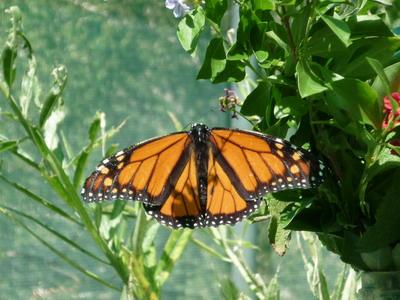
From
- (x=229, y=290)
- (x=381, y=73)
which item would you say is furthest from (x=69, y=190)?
(x=381, y=73)

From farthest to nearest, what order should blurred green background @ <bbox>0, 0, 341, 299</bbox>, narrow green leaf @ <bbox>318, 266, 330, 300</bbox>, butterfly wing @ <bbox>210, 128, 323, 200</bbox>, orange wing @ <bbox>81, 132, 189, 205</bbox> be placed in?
blurred green background @ <bbox>0, 0, 341, 299</bbox> → narrow green leaf @ <bbox>318, 266, 330, 300</bbox> → orange wing @ <bbox>81, 132, 189, 205</bbox> → butterfly wing @ <bbox>210, 128, 323, 200</bbox>

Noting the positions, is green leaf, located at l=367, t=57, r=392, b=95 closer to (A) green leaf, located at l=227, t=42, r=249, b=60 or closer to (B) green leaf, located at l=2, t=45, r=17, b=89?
(A) green leaf, located at l=227, t=42, r=249, b=60

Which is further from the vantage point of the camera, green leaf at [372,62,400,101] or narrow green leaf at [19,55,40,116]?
narrow green leaf at [19,55,40,116]

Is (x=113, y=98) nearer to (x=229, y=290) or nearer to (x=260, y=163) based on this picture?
(x=229, y=290)

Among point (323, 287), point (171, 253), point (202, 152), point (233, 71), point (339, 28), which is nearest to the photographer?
point (339, 28)

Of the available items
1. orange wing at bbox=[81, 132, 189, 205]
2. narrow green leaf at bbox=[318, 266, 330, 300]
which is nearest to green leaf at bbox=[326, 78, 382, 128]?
orange wing at bbox=[81, 132, 189, 205]

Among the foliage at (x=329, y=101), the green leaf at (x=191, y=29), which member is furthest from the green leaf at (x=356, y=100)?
the green leaf at (x=191, y=29)

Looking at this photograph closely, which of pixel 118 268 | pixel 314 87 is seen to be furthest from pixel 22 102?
pixel 314 87
